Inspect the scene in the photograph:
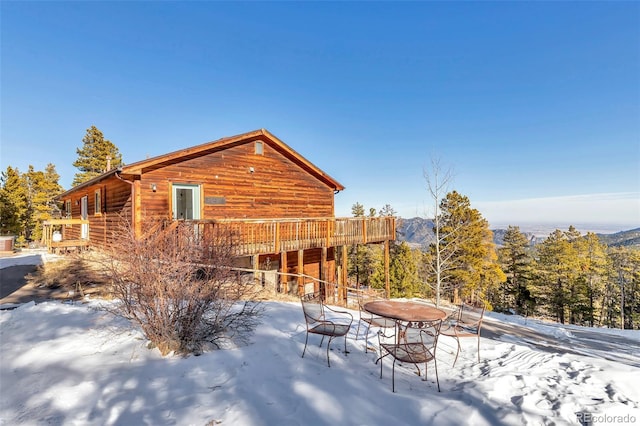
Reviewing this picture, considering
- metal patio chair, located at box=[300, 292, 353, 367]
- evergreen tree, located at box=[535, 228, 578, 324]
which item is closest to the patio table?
metal patio chair, located at box=[300, 292, 353, 367]

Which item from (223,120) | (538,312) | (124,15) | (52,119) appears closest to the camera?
(124,15)

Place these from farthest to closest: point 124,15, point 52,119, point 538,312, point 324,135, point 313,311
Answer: point 538,312, point 324,135, point 52,119, point 124,15, point 313,311

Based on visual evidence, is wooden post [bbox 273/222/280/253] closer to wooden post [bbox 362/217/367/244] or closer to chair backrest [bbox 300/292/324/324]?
wooden post [bbox 362/217/367/244]

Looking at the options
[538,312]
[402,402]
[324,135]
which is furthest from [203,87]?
[538,312]

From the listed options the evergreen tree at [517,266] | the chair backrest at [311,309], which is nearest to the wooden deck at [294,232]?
the chair backrest at [311,309]

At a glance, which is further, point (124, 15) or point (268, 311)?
point (124, 15)

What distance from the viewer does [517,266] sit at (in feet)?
111

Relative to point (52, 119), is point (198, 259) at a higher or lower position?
lower

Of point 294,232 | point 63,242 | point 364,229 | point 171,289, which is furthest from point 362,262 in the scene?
point 171,289

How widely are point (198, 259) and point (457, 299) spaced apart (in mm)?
25846

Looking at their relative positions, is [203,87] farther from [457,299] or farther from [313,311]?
[457,299]

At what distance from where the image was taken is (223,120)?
63.2 feet

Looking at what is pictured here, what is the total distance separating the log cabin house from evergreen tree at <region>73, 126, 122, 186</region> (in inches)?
739

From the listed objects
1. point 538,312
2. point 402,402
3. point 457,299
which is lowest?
point 538,312
